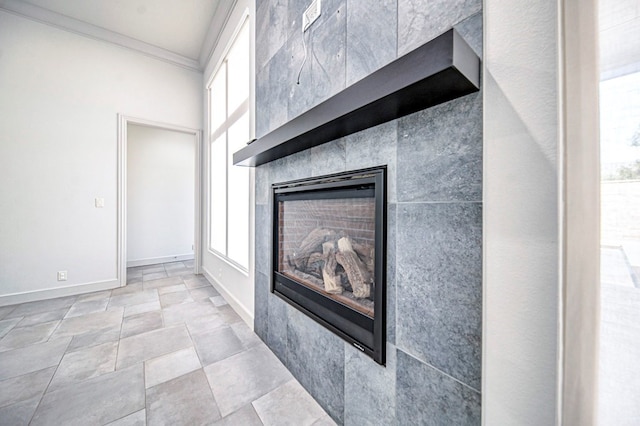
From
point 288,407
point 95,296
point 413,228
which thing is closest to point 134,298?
point 95,296

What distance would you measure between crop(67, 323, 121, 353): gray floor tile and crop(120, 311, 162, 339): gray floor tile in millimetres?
56

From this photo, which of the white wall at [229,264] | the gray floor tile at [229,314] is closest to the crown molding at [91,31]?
the white wall at [229,264]

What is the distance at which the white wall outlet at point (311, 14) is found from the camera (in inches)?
51.9

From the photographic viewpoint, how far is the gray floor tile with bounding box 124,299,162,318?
2523 mm

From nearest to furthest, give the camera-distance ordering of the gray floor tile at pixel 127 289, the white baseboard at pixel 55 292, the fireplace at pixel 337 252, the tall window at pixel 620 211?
the tall window at pixel 620 211
the fireplace at pixel 337 252
the white baseboard at pixel 55 292
the gray floor tile at pixel 127 289

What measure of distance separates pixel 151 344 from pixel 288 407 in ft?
4.36

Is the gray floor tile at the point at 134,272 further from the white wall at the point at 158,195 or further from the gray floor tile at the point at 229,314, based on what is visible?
the gray floor tile at the point at 229,314

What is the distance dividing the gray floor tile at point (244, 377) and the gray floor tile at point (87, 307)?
1.91 meters

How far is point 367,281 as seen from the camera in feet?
3.56

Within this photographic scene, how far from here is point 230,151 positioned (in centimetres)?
293

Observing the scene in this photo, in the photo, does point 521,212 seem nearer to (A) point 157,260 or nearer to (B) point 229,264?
(B) point 229,264

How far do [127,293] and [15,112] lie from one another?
96.5 inches

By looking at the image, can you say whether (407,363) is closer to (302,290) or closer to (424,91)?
(302,290)

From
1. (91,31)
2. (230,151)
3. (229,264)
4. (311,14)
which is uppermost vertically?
(91,31)
